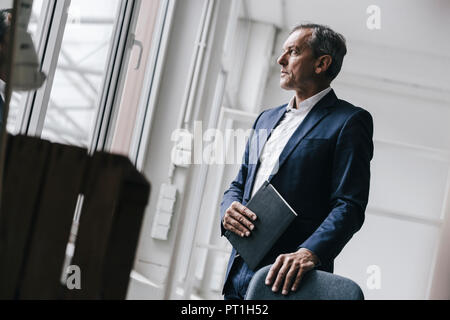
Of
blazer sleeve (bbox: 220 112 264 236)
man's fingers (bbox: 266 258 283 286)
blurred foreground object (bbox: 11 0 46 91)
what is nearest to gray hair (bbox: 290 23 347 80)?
Answer: blazer sleeve (bbox: 220 112 264 236)

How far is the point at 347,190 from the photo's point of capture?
147cm

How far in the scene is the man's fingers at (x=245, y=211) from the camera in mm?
1462

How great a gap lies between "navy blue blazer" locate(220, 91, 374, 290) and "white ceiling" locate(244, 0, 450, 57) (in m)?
3.95

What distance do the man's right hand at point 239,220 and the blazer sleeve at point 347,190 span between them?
145 millimetres

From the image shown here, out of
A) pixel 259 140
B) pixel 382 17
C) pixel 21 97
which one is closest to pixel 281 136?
pixel 259 140

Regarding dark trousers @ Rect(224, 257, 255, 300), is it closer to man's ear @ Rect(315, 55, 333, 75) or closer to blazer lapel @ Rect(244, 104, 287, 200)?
blazer lapel @ Rect(244, 104, 287, 200)

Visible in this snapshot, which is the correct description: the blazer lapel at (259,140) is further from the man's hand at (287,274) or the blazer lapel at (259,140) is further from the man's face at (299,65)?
the man's hand at (287,274)

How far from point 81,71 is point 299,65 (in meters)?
1.18

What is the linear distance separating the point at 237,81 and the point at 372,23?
56.3 inches

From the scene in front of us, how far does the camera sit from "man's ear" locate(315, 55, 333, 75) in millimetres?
1698

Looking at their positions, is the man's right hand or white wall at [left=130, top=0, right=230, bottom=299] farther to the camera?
white wall at [left=130, top=0, right=230, bottom=299]

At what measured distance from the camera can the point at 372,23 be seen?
18.4 feet

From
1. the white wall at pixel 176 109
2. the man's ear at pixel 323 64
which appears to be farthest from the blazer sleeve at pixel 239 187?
the white wall at pixel 176 109
